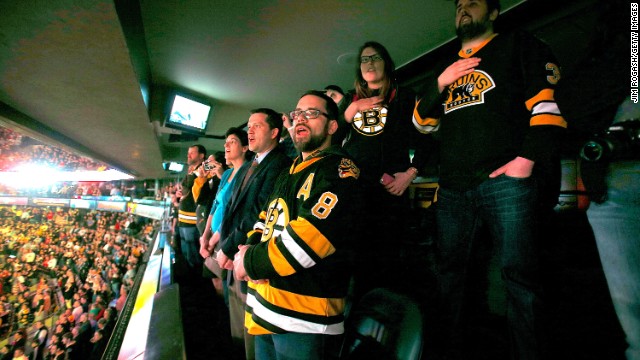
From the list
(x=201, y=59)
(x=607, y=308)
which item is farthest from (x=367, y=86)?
(x=201, y=59)

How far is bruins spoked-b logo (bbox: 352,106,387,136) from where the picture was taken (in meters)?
1.80

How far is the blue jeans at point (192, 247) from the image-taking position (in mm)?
4111

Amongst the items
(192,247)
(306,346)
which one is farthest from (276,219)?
(192,247)

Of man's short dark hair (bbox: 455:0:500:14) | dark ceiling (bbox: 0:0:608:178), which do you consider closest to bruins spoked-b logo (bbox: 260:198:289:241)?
man's short dark hair (bbox: 455:0:500:14)

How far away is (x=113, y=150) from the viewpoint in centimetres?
816

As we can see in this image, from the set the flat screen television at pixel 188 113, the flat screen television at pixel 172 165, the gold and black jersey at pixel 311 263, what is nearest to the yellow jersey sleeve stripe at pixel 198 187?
the flat screen television at pixel 188 113

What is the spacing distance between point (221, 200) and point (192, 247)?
220cm

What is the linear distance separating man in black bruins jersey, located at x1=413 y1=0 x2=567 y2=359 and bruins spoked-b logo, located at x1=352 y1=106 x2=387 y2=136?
0.33 meters

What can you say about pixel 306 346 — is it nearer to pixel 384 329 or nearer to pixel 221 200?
pixel 384 329

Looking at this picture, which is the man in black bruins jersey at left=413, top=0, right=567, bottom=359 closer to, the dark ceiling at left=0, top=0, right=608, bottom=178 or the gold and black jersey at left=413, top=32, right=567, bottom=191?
the gold and black jersey at left=413, top=32, right=567, bottom=191

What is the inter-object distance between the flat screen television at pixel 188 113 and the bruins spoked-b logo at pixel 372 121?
4695mm

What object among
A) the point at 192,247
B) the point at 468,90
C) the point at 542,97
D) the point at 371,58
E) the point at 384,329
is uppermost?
the point at 371,58

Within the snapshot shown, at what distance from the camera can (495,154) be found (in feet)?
3.98

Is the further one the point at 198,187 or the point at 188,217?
the point at 188,217
